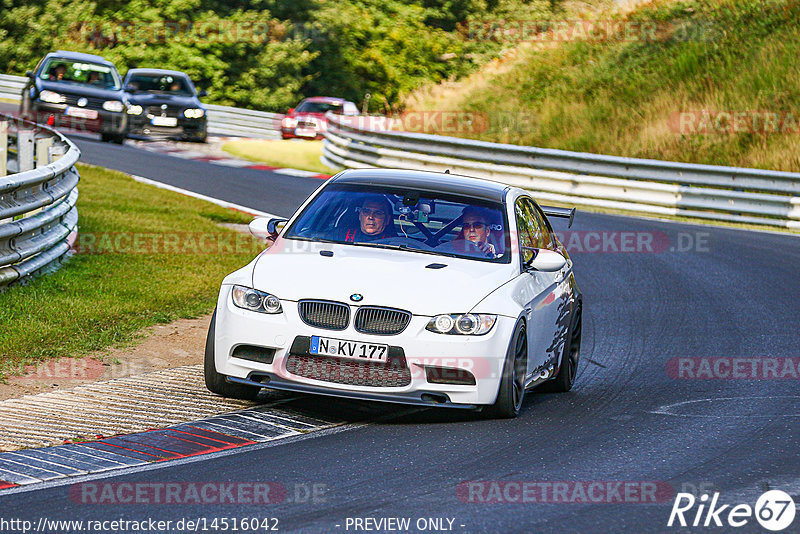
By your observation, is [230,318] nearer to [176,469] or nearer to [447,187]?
[176,469]

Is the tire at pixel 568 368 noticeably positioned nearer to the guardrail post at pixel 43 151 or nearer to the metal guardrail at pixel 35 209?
the metal guardrail at pixel 35 209

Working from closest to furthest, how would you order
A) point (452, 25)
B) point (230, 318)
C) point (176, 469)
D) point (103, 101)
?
point (176, 469) < point (230, 318) < point (103, 101) < point (452, 25)

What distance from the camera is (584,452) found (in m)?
6.84

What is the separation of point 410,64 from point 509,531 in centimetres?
5644

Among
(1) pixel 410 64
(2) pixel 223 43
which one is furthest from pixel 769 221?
(1) pixel 410 64

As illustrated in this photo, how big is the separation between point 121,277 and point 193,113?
20.1 meters

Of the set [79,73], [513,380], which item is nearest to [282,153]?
[79,73]

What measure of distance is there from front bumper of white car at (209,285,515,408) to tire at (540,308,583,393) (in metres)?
1.63

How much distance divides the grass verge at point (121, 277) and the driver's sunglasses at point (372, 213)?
2.32m

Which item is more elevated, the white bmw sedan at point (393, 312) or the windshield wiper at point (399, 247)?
the windshield wiper at point (399, 247)

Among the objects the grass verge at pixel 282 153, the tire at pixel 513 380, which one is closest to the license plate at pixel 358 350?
the tire at pixel 513 380

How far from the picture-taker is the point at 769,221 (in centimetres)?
2228

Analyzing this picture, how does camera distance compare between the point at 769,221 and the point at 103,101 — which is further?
the point at 103,101

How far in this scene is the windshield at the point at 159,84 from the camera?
31.9 metres
